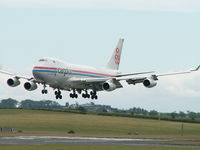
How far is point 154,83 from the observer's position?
10775 centimetres

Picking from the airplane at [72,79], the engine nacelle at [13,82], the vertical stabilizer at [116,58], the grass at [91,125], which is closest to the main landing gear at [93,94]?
the airplane at [72,79]

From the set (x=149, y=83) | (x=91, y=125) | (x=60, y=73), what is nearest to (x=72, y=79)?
(x=60, y=73)

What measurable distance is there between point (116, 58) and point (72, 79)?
24.9m

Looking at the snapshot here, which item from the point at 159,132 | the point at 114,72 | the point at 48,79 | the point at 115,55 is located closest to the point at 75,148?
the point at 48,79

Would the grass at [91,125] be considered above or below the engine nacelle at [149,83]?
below

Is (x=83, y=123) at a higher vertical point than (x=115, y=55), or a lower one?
A: lower

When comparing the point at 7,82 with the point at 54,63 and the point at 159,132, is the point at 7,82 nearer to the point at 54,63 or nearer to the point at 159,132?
the point at 54,63

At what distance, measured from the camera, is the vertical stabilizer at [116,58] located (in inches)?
5054

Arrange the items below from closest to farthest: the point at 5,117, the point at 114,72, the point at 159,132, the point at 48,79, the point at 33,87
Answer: the point at 48,79
the point at 33,87
the point at 114,72
the point at 159,132
the point at 5,117

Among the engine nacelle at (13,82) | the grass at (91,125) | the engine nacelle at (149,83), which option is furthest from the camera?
the grass at (91,125)

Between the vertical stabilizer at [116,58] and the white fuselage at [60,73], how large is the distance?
1288cm

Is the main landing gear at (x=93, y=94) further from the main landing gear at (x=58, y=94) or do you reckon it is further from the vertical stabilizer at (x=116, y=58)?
the vertical stabilizer at (x=116, y=58)

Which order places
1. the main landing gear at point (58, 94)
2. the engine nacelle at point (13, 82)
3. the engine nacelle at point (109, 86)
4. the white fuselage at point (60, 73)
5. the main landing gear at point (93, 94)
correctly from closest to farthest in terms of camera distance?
the white fuselage at point (60, 73) → the engine nacelle at point (109, 86) → the main landing gear at point (58, 94) → the engine nacelle at point (13, 82) → the main landing gear at point (93, 94)

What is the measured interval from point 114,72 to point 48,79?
2428 centimetres
